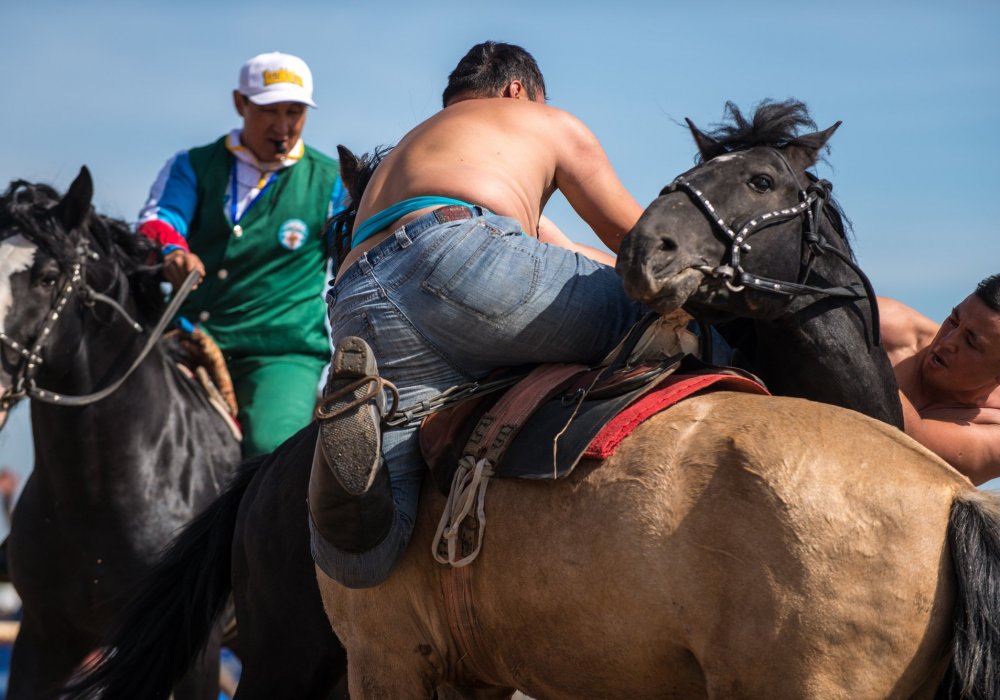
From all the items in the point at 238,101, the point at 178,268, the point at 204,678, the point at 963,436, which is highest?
the point at 238,101

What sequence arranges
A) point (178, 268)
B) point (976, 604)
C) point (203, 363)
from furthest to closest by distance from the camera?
point (203, 363) < point (178, 268) < point (976, 604)

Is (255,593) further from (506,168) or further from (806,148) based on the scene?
(806,148)

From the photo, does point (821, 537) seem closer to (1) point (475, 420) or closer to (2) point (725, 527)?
(2) point (725, 527)

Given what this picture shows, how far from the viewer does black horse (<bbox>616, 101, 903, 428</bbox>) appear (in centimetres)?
300

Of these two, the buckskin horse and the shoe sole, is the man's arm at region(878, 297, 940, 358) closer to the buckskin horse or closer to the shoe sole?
the buckskin horse

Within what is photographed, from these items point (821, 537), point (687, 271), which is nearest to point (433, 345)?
point (687, 271)

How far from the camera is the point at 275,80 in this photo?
6.86m

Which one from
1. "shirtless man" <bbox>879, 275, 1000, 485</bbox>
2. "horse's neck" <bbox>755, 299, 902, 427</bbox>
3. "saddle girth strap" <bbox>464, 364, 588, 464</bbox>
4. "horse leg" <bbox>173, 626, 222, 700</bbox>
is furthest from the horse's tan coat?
"horse leg" <bbox>173, 626, 222, 700</bbox>

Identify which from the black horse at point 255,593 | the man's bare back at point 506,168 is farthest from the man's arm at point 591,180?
the black horse at point 255,593

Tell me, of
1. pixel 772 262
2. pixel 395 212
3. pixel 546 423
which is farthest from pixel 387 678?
pixel 772 262

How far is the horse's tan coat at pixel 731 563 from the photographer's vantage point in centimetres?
257

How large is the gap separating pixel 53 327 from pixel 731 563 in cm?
379

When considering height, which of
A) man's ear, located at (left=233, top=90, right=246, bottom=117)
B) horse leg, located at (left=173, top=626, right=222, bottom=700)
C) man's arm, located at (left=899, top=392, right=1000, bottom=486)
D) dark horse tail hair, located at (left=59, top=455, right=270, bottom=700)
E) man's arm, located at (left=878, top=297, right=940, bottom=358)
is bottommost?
horse leg, located at (left=173, top=626, right=222, bottom=700)

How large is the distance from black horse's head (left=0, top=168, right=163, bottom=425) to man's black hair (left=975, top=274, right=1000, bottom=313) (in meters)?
3.87
